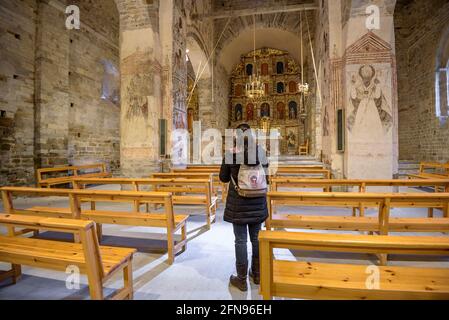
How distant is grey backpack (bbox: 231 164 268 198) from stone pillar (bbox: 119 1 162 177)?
19.8 feet

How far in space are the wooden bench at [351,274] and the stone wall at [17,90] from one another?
8.86m

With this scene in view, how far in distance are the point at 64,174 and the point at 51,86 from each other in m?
3.05

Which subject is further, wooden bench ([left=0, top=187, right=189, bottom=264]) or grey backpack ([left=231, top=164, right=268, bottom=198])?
wooden bench ([left=0, top=187, right=189, bottom=264])

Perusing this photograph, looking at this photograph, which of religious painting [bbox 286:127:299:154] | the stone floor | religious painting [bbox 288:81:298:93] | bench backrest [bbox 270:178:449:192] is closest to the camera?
the stone floor

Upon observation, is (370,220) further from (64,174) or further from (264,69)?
(264,69)

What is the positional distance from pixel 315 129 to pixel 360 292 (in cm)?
1194

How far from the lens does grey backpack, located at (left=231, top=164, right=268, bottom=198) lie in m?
2.39

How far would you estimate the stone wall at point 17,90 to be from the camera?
752cm

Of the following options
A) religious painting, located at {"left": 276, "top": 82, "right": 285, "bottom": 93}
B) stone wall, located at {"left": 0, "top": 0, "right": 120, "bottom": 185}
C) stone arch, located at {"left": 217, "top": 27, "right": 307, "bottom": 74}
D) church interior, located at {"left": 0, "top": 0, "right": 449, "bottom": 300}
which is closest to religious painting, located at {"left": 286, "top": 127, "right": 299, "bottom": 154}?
church interior, located at {"left": 0, "top": 0, "right": 449, "bottom": 300}

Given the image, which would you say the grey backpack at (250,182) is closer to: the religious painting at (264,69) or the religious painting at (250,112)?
the religious painting at (250,112)

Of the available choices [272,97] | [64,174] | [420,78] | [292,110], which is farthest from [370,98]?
[272,97]

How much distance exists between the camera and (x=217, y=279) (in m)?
2.59

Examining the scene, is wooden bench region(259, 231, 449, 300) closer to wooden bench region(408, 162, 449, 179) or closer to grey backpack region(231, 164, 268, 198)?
grey backpack region(231, 164, 268, 198)

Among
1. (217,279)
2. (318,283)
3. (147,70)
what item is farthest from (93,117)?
(318,283)
